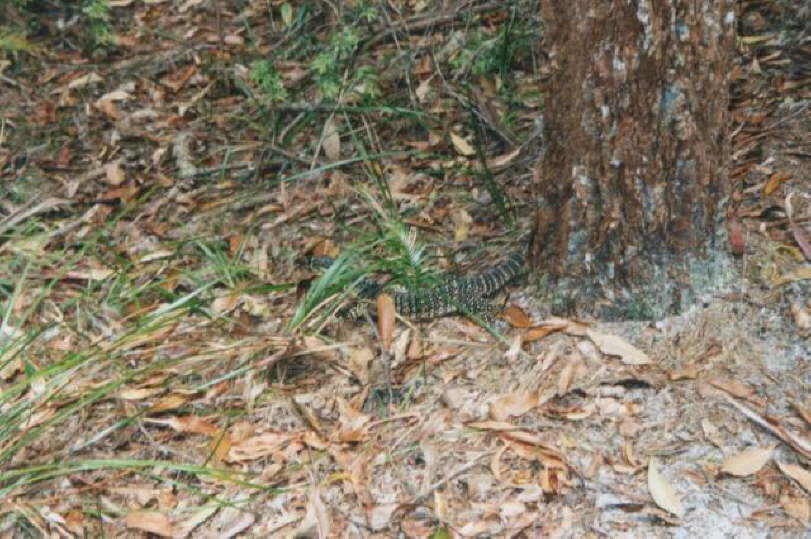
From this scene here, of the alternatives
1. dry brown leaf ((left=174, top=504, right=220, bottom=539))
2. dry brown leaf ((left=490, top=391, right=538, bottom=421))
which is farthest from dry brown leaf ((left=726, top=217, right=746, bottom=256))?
dry brown leaf ((left=174, top=504, right=220, bottom=539))

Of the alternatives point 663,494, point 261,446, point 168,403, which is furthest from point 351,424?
point 663,494

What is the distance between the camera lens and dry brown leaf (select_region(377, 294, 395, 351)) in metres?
4.45

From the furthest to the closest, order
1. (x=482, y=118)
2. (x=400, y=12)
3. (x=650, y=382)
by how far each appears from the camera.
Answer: (x=400, y=12), (x=482, y=118), (x=650, y=382)

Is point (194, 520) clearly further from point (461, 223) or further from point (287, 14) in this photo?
point (287, 14)

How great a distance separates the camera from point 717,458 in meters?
3.60

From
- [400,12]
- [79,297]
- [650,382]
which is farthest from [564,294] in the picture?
[400,12]

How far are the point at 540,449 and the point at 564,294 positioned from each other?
0.80m

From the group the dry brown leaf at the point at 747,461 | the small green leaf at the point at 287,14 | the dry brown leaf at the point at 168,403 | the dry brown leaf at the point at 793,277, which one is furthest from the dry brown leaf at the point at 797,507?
the small green leaf at the point at 287,14

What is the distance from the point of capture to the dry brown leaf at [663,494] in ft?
11.3

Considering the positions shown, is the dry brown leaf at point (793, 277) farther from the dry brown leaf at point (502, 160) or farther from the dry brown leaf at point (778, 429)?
the dry brown leaf at point (502, 160)

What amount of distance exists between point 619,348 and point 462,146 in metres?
2.36

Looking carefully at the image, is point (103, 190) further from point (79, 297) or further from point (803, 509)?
point (803, 509)

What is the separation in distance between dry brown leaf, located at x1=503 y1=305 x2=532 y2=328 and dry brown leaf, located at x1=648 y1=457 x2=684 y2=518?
970 mm

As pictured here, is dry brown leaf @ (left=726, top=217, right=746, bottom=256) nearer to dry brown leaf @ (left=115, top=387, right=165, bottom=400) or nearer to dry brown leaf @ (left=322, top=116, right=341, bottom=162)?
dry brown leaf @ (left=115, top=387, right=165, bottom=400)
